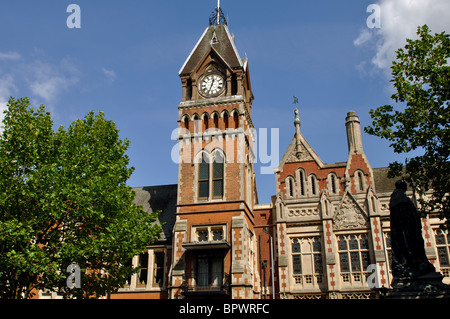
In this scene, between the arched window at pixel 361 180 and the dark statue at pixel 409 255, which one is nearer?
the dark statue at pixel 409 255

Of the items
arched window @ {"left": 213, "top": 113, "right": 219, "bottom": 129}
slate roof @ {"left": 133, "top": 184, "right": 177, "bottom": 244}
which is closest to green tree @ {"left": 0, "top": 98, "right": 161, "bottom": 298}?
slate roof @ {"left": 133, "top": 184, "right": 177, "bottom": 244}

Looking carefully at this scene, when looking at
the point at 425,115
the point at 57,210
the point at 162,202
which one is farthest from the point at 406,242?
the point at 162,202

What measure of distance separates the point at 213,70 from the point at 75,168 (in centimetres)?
1591

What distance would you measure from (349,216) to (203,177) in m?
10.9

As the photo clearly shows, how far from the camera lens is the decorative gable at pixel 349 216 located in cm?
2862

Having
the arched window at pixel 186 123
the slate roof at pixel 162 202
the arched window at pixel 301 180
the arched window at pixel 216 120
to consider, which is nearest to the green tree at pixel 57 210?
the slate roof at pixel 162 202

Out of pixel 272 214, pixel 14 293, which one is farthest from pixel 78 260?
pixel 272 214

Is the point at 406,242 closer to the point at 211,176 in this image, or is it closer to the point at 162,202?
the point at 211,176

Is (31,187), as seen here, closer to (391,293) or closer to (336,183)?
(391,293)

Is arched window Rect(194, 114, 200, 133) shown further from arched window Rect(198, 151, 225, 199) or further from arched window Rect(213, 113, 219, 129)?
arched window Rect(198, 151, 225, 199)

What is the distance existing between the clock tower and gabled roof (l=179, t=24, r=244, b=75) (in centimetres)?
8

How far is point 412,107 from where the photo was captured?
57.9 feet

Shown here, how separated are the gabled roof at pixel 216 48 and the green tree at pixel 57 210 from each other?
43.8 ft

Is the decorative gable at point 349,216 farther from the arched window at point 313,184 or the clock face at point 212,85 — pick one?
the clock face at point 212,85
